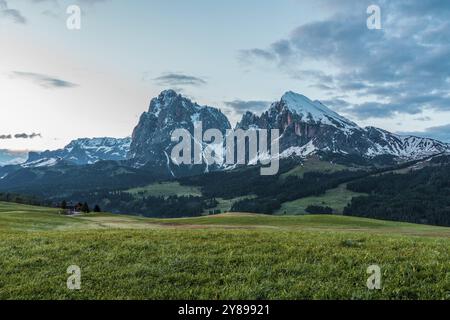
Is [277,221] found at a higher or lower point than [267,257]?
lower

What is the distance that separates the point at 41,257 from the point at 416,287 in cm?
1704

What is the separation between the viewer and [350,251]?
70.5ft

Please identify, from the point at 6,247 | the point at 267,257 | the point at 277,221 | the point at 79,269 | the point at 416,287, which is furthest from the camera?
the point at 277,221

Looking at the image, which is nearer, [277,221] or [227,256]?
[227,256]

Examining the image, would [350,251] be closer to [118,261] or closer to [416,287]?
[416,287]

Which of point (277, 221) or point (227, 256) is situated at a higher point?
point (227, 256)

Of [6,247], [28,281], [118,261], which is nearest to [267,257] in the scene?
[118,261]

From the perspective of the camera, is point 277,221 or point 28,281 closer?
point 28,281

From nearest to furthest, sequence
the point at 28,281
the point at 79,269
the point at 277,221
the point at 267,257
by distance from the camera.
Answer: the point at 28,281 < the point at 79,269 < the point at 267,257 < the point at 277,221

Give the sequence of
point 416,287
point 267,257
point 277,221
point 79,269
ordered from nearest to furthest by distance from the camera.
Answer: point 416,287 → point 79,269 → point 267,257 → point 277,221
